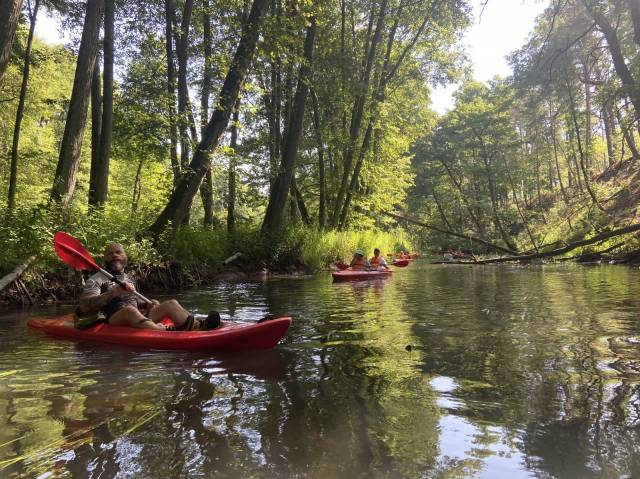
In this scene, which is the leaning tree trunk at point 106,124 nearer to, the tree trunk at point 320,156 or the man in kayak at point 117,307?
the man in kayak at point 117,307

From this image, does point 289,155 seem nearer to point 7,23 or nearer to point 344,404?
point 7,23

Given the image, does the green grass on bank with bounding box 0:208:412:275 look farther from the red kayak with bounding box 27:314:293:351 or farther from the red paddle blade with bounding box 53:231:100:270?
the red kayak with bounding box 27:314:293:351

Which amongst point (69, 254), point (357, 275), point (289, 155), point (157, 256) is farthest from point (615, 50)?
point (69, 254)

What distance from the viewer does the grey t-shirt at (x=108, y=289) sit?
16.8 ft

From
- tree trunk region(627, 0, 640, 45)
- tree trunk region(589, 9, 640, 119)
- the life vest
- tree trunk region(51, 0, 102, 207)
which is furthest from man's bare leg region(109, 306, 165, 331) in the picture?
tree trunk region(589, 9, 640, 119)

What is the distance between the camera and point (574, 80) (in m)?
16.6

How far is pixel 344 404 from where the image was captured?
3.06 metres

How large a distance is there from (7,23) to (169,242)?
511cm

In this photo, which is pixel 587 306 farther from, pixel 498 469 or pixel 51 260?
pixel 51 260

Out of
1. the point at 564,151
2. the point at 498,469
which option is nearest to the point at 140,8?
the point at 498,469

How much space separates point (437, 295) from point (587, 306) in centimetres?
272

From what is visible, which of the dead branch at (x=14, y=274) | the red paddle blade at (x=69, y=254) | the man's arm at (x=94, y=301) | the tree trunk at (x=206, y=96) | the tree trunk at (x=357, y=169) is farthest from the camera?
the tree trunk at (x=357, y=169)

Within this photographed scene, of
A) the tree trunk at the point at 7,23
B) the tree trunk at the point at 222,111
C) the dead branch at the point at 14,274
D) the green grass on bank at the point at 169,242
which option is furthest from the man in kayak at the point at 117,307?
the tree trunk at the point at 222,111

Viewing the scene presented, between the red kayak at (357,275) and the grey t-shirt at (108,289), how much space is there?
6843 millimetres
